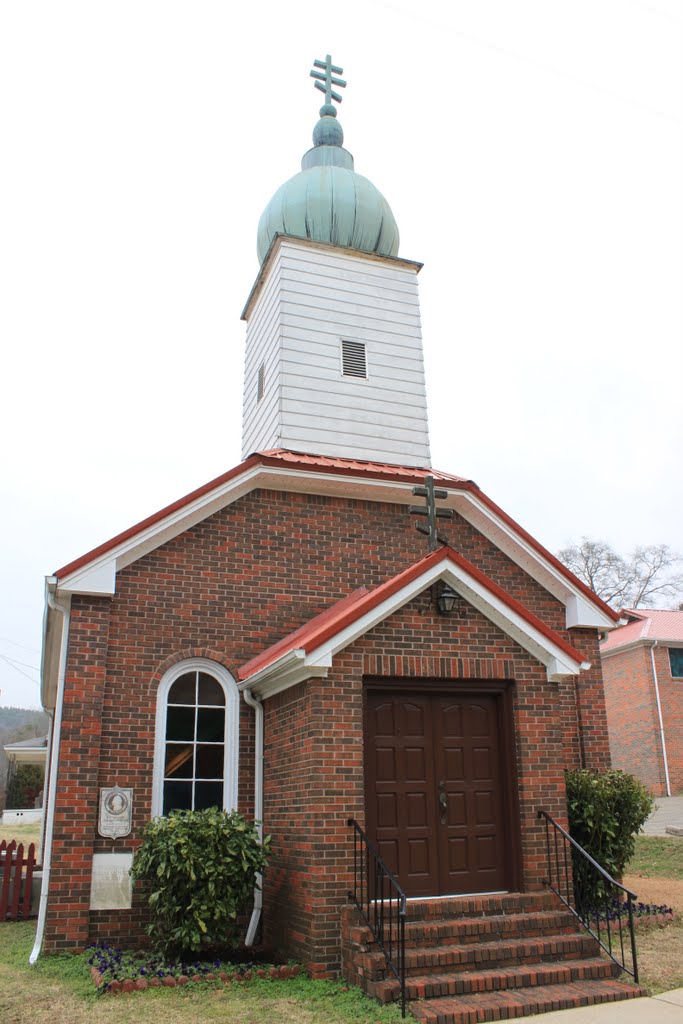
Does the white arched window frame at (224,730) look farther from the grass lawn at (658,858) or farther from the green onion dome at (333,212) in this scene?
the grass lawn at (658,858)

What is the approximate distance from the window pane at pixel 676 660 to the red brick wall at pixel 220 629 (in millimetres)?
17473

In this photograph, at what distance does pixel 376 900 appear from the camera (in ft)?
25.4

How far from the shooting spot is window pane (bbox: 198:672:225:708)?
10367 mm

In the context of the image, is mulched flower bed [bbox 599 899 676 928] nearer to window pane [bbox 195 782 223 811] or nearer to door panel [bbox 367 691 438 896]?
door panel [bbox 367 691 438 896]

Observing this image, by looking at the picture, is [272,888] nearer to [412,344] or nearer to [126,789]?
[126,789]

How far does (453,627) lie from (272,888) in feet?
11.0

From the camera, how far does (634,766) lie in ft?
92.8

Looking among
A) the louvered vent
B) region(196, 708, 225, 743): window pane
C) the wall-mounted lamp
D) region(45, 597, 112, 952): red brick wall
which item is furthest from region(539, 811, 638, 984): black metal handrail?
the louvered vent

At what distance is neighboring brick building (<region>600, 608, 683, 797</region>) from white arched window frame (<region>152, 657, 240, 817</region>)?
62.7ft

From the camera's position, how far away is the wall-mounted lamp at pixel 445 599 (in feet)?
30.0

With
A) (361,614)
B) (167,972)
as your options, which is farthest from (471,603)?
(167,972)

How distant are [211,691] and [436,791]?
3009 millimetres

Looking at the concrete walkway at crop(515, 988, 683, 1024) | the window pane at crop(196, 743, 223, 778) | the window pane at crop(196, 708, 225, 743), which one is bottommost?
the concrete walkway at crop(515, 988, 683, 1024)

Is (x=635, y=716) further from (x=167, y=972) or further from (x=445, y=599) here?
(x=167, y=972)
